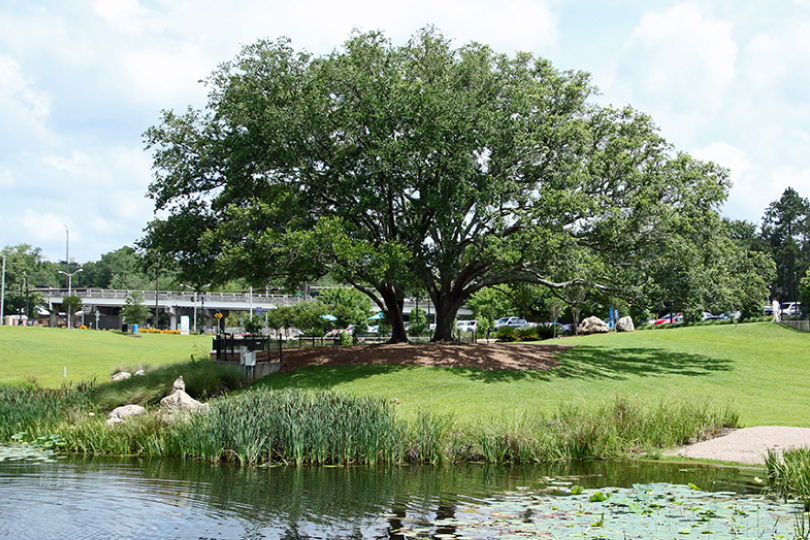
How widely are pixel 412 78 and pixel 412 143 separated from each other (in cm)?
349

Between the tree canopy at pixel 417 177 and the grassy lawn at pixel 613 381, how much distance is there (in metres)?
3.48

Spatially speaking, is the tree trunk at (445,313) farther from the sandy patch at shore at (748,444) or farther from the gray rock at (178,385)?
the sandy patch at shore at (748,444)

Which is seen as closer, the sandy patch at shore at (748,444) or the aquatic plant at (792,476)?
the aquatic plant at (792,476)

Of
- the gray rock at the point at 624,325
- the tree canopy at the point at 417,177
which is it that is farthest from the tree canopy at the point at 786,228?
the tree canopy at the point at 417,177

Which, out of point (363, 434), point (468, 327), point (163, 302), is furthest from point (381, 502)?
point (163, 302)

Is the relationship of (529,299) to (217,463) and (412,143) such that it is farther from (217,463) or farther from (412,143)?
(217,463)

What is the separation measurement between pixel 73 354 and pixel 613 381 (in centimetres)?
2976

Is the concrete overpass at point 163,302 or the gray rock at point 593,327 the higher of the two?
the concrete overpass at point 163,302

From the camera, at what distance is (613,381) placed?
2416cm

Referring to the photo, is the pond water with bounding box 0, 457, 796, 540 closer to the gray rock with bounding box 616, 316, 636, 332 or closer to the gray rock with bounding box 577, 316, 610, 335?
the gray rock with bounding box 577, 316, 610, 335

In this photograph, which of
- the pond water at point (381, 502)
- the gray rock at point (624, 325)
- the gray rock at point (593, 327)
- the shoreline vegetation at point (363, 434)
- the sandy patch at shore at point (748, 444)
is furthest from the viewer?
the gray rock at point (624, 325)

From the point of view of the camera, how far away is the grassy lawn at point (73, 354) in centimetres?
3081

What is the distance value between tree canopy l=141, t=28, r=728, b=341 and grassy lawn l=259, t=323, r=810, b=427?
3.48 meters

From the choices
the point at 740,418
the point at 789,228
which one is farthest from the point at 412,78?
the point at 789,228
